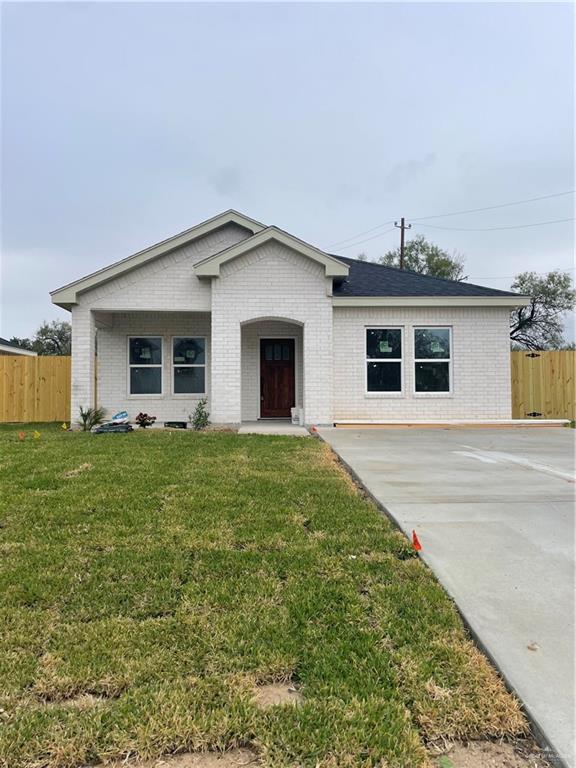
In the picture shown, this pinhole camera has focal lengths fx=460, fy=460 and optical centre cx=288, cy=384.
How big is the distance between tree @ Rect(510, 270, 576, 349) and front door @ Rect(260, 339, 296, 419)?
22.2 m

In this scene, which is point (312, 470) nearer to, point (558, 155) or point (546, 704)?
point (546, 704)

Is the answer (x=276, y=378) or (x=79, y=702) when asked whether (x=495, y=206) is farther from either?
(x=79, y=702)

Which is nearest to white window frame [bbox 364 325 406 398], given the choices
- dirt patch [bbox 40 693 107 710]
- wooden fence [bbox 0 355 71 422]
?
wooden fence [bbox 0 355 71 422]

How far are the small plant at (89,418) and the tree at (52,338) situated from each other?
3709 cm

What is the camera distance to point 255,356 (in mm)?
13891

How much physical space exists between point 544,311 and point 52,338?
141 ft

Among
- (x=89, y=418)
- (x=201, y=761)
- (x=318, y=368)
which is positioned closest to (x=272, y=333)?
(x=318, y=368)

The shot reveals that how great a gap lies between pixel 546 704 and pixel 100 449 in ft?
24.5

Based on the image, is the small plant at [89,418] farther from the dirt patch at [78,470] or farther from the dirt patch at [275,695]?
the dirt patch at [275,695]

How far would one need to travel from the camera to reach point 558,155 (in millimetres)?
17625

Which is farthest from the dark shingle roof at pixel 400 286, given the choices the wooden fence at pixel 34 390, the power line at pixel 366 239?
the power line at pixel 366 239

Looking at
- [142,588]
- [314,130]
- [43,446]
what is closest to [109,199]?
[314,130]

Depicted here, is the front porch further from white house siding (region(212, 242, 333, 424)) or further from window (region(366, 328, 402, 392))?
window (region(366, 328, 402, 392))

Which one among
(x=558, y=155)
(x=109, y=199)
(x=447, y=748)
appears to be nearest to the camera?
(x=447, y=748)
